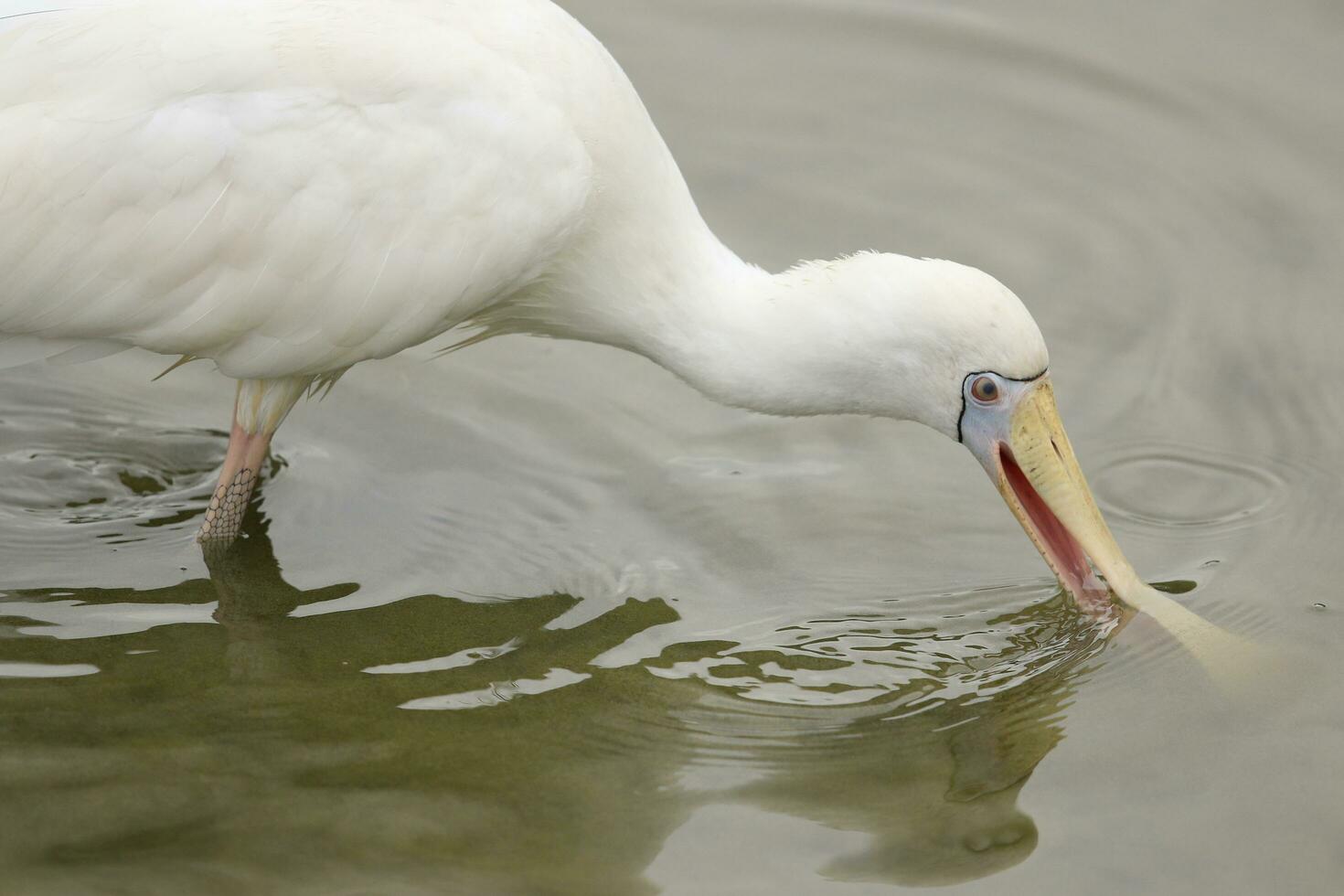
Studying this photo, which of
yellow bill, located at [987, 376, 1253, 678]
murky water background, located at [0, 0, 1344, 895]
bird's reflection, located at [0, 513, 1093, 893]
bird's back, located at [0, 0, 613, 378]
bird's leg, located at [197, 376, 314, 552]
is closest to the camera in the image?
bird's reflection, located at [0, 513, 1093, 893]

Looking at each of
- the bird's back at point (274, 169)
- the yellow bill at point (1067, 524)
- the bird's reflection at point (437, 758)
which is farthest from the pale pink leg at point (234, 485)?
the yellow bill at point (1067, 524)

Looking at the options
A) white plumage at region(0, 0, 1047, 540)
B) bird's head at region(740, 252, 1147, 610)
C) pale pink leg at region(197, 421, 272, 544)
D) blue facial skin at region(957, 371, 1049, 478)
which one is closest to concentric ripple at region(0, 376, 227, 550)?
pale pink leg at region(197, 421, 272, 544)

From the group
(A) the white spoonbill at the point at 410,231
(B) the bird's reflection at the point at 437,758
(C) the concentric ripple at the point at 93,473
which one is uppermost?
(A) the white spoonbill at the point at 410,231

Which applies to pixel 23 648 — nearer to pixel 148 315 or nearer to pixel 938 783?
pixel 148 315

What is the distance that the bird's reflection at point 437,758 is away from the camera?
4.59 meters

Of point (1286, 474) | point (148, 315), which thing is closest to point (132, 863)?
point (148, 315)

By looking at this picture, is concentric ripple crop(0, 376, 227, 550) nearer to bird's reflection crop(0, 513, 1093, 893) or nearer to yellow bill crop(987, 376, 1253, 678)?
bird's reflection crop(0, 513, 1093, 893)

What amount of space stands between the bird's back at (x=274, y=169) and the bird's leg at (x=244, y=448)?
0.27 metres

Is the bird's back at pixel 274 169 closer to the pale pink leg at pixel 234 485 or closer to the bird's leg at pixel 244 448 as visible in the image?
the bird's leg at pixel 244 448

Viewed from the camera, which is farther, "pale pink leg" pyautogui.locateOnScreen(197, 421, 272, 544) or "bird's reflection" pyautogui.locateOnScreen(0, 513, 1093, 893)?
"pale pink leg" pyautogui.locateOnScreen(197, 421, 272, 544)

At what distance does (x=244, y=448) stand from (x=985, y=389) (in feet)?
8.13

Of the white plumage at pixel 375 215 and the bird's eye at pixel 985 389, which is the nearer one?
the white plumage at pixel 375 215

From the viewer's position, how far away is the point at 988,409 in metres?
5.49

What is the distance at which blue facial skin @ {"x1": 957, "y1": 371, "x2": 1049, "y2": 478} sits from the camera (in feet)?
17.7
